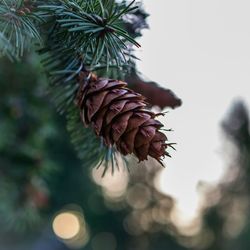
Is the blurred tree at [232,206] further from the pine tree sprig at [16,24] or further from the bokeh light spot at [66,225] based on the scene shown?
the pine tree sprig at [16,24]

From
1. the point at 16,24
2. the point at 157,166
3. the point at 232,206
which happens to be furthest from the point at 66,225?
the point at 16,24

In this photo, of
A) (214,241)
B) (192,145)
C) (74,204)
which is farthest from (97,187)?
(214,241)

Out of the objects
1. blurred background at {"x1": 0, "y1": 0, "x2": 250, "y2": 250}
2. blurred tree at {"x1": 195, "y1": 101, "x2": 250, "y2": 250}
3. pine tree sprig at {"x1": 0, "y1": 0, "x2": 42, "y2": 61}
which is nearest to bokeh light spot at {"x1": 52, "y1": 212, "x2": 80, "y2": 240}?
blurred background at {"x1": 0, "y1": 0, "x2": 250, "y2": 250}

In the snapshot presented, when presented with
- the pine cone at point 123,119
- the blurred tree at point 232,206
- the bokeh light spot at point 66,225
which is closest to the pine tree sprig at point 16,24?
the pine cone at point 123,119

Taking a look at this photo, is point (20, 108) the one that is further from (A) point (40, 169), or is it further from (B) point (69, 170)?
(B) point (69, 170)

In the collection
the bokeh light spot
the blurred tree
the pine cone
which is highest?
the blurred tree

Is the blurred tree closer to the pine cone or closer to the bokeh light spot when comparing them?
the bokeh light spot
